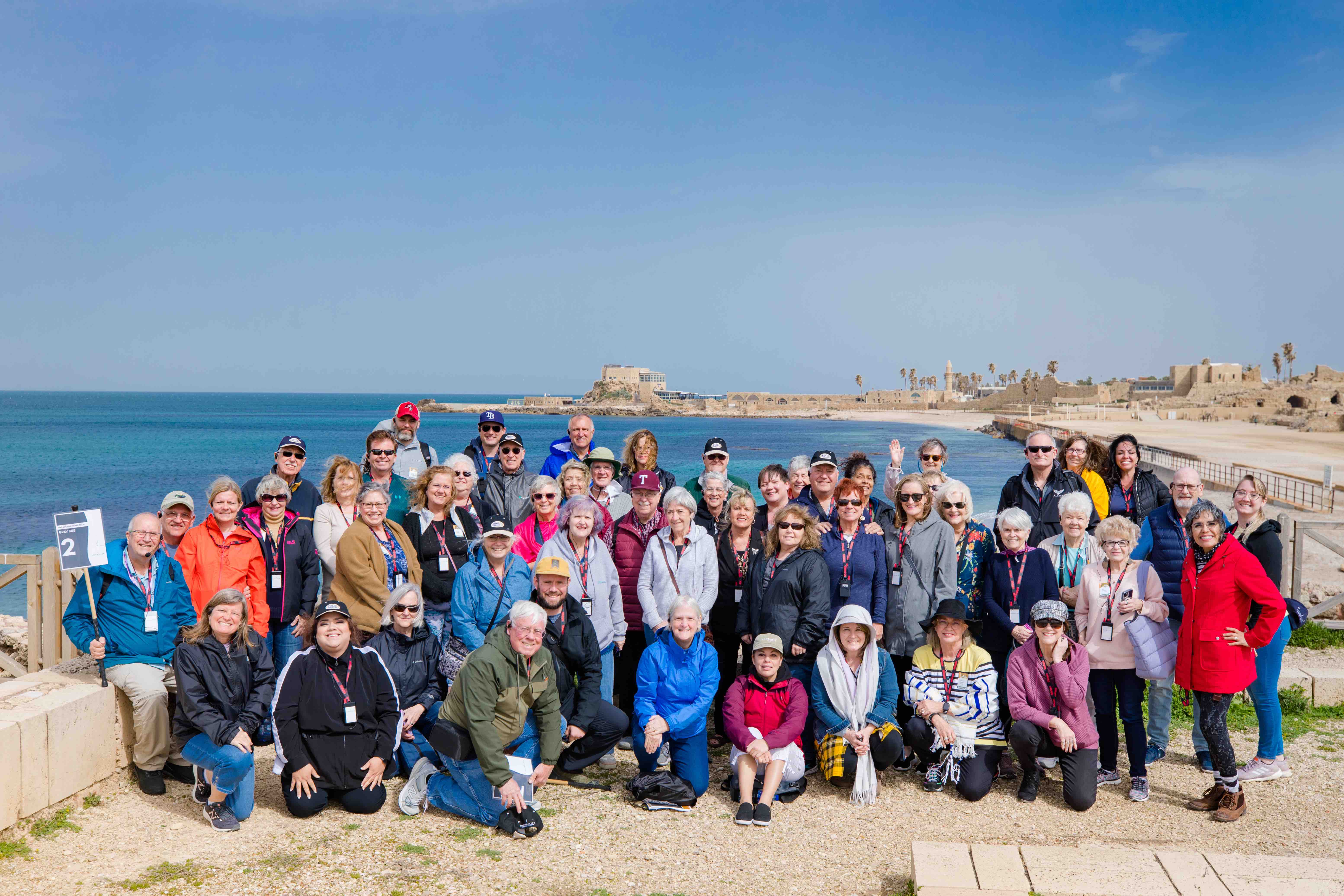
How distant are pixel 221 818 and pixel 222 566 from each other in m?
1.48

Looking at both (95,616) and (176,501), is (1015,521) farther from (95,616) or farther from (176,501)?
(95,616)

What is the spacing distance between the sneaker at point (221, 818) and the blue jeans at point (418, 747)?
31.9 inches

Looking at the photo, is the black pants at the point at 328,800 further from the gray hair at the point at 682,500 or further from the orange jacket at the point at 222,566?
the gray hair at the point at 682,500

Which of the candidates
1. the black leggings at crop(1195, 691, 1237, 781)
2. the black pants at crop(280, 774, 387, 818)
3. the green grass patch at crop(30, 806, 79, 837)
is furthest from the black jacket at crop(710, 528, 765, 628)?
the green grass patch at crop(30, 806, 79, 837)

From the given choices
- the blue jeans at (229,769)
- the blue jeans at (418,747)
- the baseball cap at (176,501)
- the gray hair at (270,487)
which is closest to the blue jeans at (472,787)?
the blue jeans at (418,747)

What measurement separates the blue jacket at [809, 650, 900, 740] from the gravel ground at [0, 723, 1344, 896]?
40cm

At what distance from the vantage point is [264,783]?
198 inches

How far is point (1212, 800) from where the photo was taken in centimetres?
472

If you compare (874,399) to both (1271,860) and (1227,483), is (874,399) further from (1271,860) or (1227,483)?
(1271,860)

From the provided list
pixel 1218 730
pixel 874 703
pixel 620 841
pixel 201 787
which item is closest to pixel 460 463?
pixel 201 787

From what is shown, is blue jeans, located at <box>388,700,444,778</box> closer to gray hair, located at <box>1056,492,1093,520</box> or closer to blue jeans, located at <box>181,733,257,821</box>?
blue jeans, located at <box>181,733,257,821</box>

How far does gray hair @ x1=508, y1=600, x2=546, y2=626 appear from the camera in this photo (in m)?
4.47

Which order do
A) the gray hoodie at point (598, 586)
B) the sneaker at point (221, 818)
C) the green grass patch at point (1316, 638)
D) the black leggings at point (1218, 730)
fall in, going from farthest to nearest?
the green grass patch at point (1316, 638)
the gray hoodie at point (598, 586)
the black leggings at point (1218, 730)
the sneaker at point (221, 818)

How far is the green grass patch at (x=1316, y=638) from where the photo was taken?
24.2 ft
